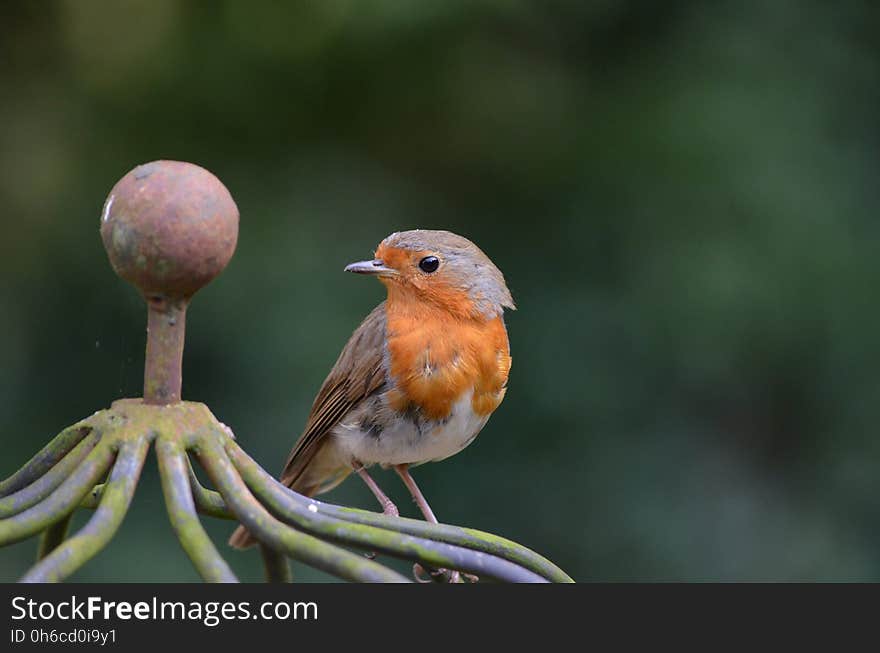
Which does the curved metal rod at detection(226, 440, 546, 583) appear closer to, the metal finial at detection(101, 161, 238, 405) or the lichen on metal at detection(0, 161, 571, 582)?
the lichen on metal at detection(0, 161, 571, 582)

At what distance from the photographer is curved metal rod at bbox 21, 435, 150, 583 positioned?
3.76 ft

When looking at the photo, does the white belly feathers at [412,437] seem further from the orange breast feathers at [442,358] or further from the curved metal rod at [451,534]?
the curved metal rod at [451,534]

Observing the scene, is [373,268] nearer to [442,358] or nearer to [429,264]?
[429,264]

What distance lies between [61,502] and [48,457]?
0.59 ft

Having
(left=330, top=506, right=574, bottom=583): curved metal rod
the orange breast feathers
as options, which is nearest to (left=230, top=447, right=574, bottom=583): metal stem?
(left=330, top=506, right=574, bottom=583): curved metal rod

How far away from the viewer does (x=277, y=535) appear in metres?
1.27

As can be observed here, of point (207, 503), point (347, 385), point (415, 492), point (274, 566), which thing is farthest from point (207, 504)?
point (415, 492)

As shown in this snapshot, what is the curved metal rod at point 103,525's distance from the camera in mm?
1147

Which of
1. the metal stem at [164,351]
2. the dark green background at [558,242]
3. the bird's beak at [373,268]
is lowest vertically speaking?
the metal stem at [164,351]

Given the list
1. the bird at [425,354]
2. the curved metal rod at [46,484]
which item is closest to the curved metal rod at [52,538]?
A: the curved metal rod at [46,484]

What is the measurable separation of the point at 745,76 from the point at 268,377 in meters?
1.79

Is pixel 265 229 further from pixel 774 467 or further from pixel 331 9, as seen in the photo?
pixel 774 467

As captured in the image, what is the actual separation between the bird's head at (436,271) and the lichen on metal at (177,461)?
2.87ft

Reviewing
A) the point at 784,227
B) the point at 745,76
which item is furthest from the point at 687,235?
the point at 745,76
